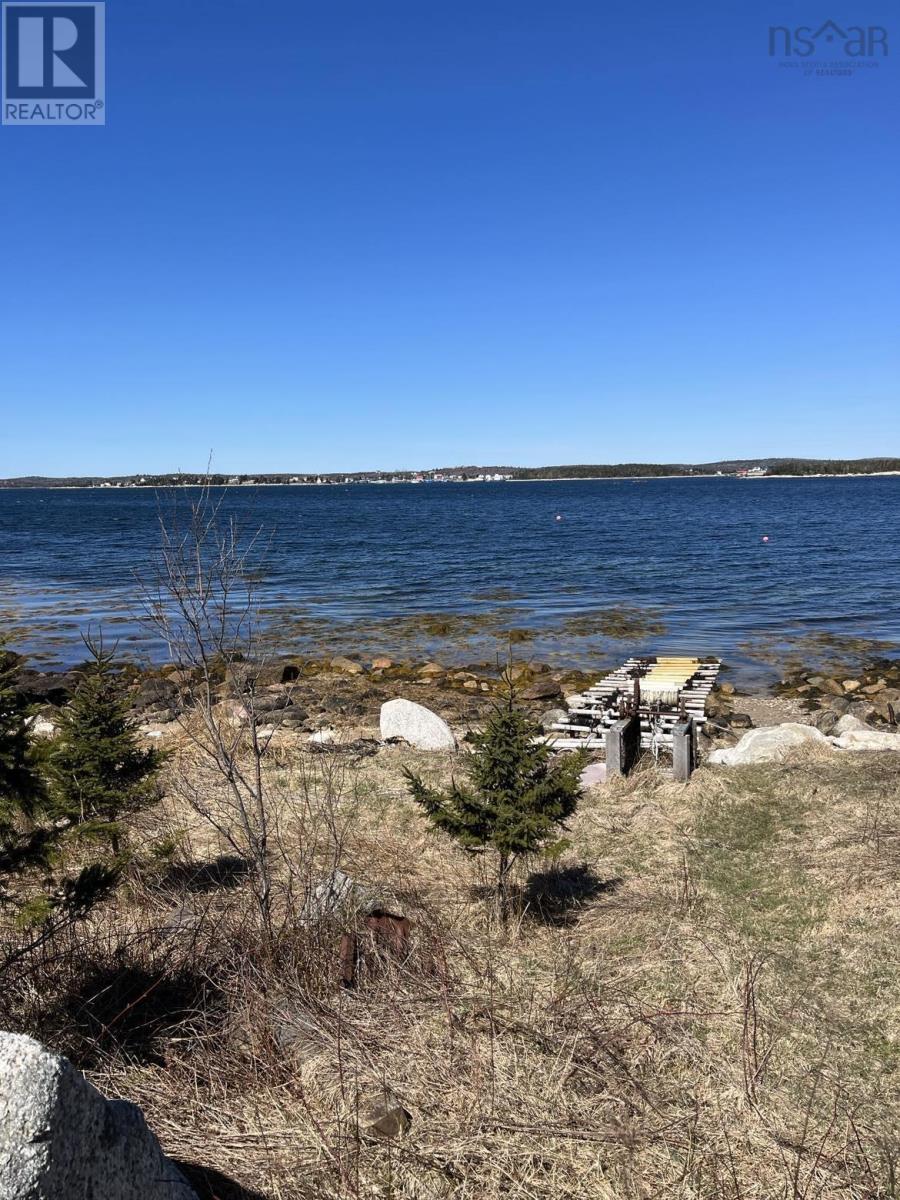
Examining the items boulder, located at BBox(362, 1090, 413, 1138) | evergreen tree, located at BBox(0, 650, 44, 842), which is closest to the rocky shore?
evergreen tree, located at BBox(0, 650, 44, 842)

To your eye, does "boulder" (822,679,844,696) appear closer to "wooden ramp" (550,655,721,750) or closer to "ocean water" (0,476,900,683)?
"ocean water" (0,476,900,683)

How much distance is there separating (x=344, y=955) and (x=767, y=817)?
567cm

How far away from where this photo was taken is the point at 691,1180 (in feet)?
11.6

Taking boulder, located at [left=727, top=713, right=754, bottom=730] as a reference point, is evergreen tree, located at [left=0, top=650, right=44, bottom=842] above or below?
above

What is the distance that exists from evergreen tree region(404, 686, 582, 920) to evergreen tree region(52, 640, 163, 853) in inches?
98.2

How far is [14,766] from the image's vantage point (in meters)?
4.37

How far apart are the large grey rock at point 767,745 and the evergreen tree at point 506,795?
5.57 metres

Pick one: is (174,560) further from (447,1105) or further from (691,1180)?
(691,1180)

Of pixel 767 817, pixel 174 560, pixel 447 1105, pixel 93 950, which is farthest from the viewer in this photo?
pixel 767 817

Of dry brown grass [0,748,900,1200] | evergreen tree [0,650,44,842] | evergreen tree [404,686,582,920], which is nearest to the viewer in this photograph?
dry brown grass [0,748,900,1200]

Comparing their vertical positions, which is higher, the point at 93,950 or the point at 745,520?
the point at 745,520

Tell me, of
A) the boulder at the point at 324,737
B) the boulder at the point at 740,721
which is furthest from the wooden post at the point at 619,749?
the boulder at the point at 740,721

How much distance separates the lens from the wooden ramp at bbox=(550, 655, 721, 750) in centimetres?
1255

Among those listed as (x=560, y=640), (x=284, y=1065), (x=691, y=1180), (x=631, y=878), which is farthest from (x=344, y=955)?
(x=560, y=640)
